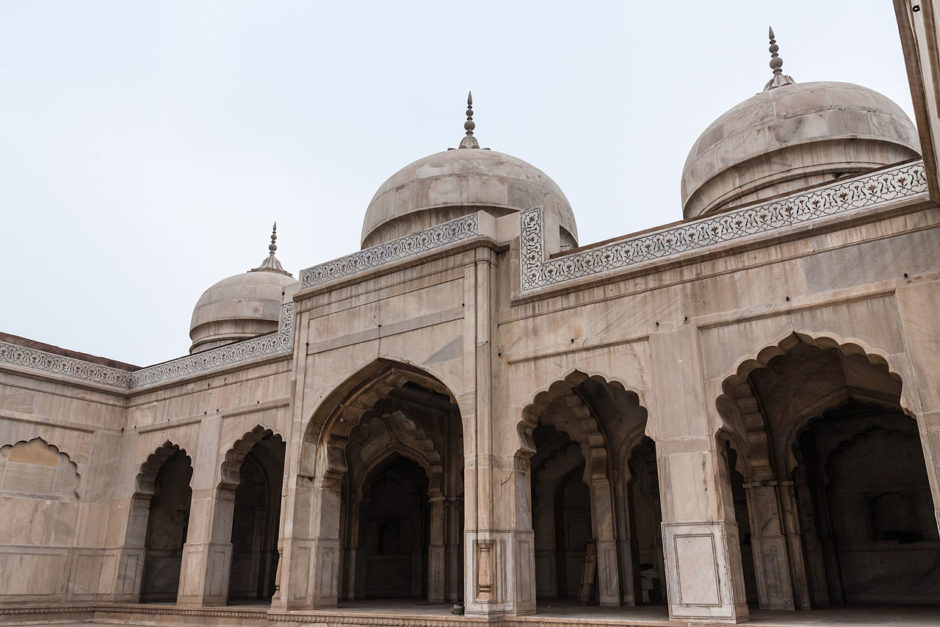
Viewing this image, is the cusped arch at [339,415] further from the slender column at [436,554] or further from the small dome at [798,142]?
the small dome at [798,142]

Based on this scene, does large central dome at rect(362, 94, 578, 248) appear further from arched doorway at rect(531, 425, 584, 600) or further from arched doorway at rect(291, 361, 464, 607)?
arched doorway at rect(531, 425, 584, 600)

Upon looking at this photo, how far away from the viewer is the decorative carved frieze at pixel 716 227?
6.94 m

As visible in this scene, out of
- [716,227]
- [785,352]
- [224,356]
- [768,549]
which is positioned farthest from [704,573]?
[224,356]

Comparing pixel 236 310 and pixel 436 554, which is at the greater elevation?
pixel 236 310

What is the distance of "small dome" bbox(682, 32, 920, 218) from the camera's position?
1076 centimetres

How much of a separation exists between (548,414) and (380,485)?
5.08 metres

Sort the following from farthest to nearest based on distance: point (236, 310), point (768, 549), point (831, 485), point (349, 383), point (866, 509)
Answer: point (236, 310)
point (831, 485)
point (866, 509)
point (349, 383)
point (768, 549)

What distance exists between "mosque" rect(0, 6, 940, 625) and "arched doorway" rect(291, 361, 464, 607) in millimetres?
46

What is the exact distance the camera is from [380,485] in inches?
577

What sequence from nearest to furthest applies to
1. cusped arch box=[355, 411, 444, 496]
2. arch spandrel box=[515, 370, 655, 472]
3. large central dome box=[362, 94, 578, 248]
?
arch spandrel box=[515, 370, 655, 472] < large central dome box=[362, 94, 578, 248] < cusped arch box=[355, 411, 444, 496]

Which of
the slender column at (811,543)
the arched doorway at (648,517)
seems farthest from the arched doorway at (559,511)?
the slender column at (811,543)

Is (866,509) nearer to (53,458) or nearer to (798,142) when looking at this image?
(798,142)

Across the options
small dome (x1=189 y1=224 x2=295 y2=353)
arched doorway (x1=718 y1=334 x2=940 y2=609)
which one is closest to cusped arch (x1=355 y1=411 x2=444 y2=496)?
arched doorway (x1=718 y1=334 x2=940 y2=609)

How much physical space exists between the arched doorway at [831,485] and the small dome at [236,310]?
9907mm
